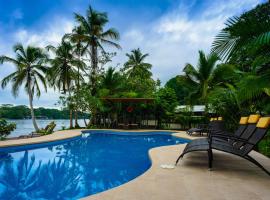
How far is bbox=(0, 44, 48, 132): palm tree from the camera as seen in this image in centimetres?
1875

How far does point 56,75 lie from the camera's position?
19891 millimetres

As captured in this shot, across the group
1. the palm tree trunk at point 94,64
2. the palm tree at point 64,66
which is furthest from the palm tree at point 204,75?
the palm tree at point 64,66

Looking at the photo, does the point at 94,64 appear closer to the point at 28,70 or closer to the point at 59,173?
the point at 28,70

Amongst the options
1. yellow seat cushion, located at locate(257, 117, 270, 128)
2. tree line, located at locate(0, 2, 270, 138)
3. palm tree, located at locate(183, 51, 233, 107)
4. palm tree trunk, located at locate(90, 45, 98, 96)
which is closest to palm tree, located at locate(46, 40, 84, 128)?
tree line, located at locate(0, 2, 270, 138)

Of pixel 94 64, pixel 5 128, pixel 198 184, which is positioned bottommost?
pixel 198 184

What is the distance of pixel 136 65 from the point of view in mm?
31391

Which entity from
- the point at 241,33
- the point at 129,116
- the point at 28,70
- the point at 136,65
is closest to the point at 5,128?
the point at 28,70

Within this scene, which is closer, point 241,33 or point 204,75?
point 241,33

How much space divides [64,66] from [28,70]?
3.06 meters

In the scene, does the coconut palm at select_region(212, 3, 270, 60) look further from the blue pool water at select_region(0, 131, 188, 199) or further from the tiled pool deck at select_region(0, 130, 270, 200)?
the blue pool water at select_region(0, 131, 188, 199)

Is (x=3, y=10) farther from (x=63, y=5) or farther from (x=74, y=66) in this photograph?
(x=74, y=66)

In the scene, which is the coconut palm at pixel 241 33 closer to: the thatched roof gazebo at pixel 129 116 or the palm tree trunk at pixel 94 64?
the thatched roof gazebo at pixel 129 116

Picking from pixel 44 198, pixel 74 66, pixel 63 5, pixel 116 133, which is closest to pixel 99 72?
pixel 74 66

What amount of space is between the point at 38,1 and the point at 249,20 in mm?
12916
